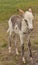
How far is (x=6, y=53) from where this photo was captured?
8094 mm

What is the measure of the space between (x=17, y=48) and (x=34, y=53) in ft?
2.00

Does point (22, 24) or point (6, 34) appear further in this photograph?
point (6, 34)

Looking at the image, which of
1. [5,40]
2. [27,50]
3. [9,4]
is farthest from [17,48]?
[9,4]

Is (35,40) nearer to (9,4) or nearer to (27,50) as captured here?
(27,50)

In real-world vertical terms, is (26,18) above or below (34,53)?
above

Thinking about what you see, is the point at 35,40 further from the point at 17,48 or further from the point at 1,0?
the point at 1,0

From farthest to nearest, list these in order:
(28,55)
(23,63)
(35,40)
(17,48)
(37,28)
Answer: (37,28) < (35,40) < (17,48) < (28,55) < (23,63)

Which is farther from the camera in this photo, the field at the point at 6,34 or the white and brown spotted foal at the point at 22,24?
the field at the point at 6,34

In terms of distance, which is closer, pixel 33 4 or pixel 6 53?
pixel 6 53

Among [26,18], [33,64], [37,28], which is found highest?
[26,18]

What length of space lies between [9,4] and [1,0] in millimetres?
762

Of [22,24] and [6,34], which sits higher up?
[22,24]

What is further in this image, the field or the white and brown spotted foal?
the field

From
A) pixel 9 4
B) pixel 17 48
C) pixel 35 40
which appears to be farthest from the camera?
pixel 9 4
